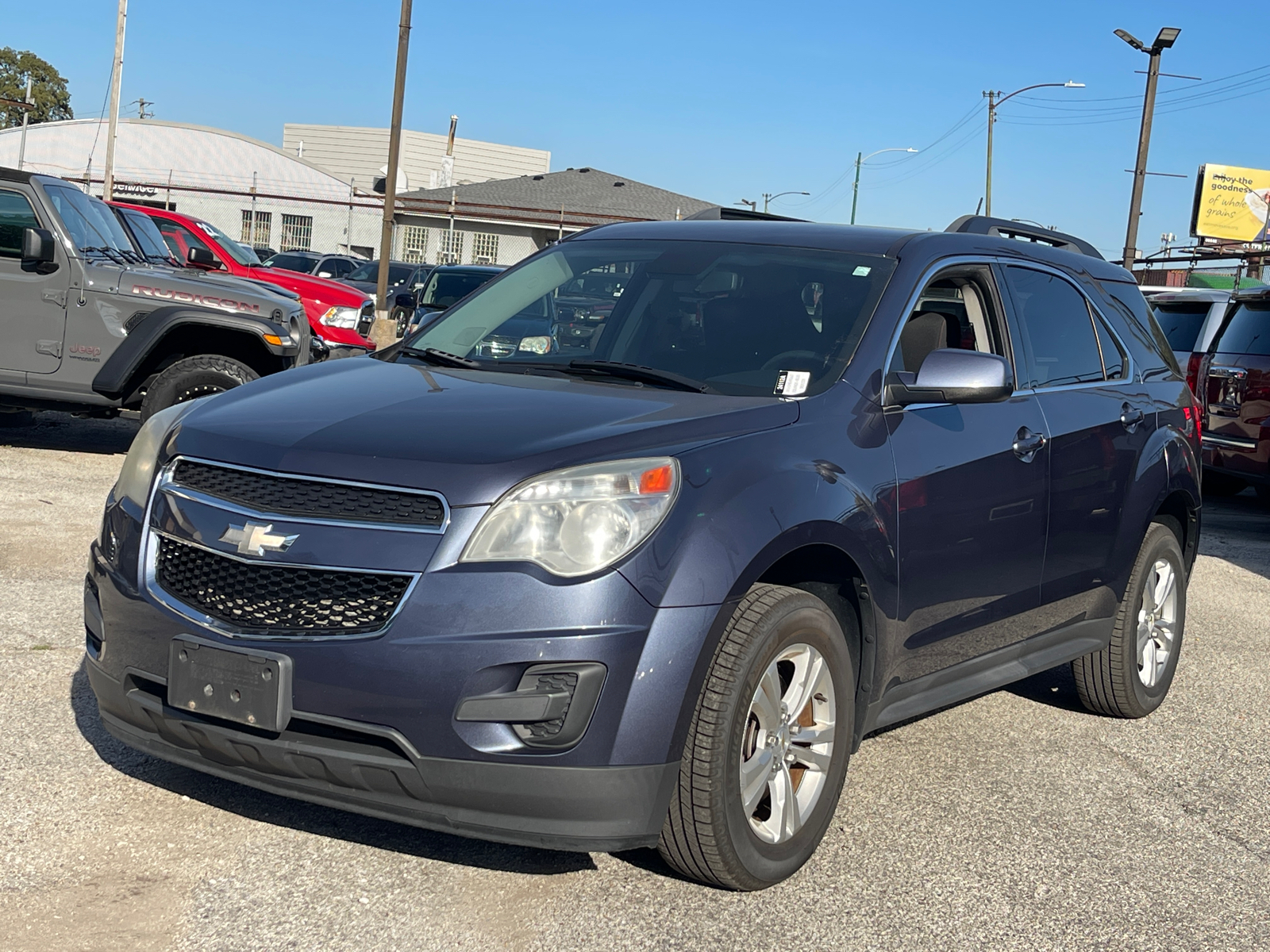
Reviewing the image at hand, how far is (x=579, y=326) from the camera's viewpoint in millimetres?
4699

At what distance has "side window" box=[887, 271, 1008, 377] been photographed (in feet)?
14.8

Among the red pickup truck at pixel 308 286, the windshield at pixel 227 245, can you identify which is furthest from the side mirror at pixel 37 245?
the windshield at pixel 227 245

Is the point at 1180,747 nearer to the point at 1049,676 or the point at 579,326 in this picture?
the point at 1049,676

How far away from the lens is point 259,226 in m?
61.9

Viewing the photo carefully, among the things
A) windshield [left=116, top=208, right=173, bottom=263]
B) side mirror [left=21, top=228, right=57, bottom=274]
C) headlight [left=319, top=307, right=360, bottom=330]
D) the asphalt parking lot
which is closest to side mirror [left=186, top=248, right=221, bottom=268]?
windshield [left=116, top=208, right=173, bottom=263]

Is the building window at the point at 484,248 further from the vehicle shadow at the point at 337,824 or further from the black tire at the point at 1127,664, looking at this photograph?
the vehicle shadow at the point at 337,824

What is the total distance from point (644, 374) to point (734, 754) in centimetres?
129

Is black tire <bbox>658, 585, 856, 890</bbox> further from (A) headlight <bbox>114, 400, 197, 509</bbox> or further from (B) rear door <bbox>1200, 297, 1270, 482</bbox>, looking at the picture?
(B) rear door <bbox>1200, 297, 1270, 482</bbox>

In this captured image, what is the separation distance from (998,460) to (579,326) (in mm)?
1462

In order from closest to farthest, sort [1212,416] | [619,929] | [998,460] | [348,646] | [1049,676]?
1. [348,646]
2. [619,929]
3. [998,460]
4. [1049,676]
5. [1212,416]

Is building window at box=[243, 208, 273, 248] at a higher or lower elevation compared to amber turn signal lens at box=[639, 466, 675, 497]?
higher

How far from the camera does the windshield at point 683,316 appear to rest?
4.20 metres

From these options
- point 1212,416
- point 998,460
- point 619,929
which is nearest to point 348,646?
point 619,929

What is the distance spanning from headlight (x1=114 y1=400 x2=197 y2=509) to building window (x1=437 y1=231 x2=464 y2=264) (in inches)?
1969
